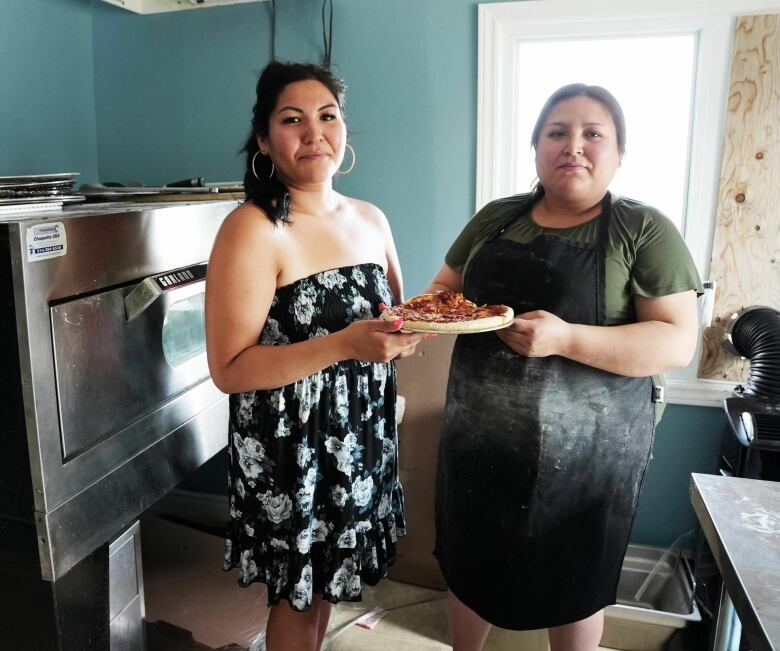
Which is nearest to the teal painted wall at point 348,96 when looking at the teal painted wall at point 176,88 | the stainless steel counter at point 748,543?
the teal painted wall at point 176,88

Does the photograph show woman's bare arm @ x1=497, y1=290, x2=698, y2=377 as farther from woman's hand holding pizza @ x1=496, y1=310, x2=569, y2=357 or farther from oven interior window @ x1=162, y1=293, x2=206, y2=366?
oven interior window @ x1=162, y1=293, x2=206, y2=366

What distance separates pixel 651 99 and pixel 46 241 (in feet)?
6.42

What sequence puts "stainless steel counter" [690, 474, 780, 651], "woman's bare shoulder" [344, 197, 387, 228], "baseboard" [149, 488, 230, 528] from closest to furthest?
"stainless steel counter" [690, 474, 780, 651] → "woman's bare shoulder" [344, 197, 387, 228] → "baseboard" [149, 488, 230, 528]

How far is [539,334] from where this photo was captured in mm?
1315

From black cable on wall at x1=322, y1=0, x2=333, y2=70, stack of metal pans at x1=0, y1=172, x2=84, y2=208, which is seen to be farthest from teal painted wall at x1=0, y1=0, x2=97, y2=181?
black cable on wall at x1=322, y1=0, x2=333, y2=70

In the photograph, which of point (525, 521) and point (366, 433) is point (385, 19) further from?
point (525, 521)

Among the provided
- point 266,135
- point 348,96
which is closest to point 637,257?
point 266,135

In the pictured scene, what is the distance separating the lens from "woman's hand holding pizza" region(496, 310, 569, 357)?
51.9 inches

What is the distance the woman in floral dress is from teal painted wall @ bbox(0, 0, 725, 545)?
0.90m

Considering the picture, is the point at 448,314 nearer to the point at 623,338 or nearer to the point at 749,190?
the point at 623,338

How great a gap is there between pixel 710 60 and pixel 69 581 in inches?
92.7

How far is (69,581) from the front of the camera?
4.84 ft

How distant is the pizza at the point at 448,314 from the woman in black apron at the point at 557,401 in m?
0.05

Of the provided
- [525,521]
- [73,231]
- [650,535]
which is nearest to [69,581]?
[73,231]
